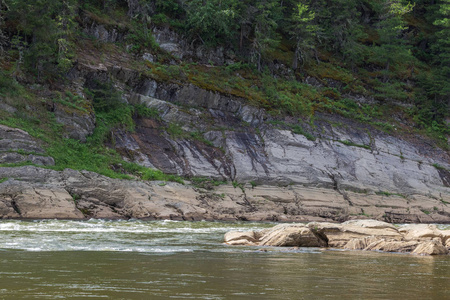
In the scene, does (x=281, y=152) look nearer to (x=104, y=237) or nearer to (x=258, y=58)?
(x=258, y=58)

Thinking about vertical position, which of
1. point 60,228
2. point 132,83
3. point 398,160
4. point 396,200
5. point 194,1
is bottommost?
point 60,228

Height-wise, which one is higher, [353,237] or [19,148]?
[19,148]

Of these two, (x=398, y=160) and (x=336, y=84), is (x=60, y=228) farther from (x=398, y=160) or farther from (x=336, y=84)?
(x=336, y=84)

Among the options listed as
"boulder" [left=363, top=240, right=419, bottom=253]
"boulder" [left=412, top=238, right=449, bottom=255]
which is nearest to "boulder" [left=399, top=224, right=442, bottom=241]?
"boulder" [left=363, top=240, right=419, bottom=253]

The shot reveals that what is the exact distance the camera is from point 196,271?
7.38 m

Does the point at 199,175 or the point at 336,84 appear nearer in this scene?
the point at 199,175

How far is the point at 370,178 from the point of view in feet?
103

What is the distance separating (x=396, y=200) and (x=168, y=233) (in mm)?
19004

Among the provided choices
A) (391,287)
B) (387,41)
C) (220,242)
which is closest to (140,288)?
(391,287)

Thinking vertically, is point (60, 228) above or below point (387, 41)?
below

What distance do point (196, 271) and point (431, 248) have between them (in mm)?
6949

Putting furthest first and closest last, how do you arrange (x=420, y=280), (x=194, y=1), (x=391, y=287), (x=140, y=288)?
(x=194, y=1) → (x=420, y=280) → (x=391, y=287) → (x=140, y=288)

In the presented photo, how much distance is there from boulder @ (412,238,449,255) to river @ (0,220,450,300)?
2.85 ft

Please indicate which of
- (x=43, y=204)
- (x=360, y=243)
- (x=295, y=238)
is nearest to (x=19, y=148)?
(x=43, y=204)
